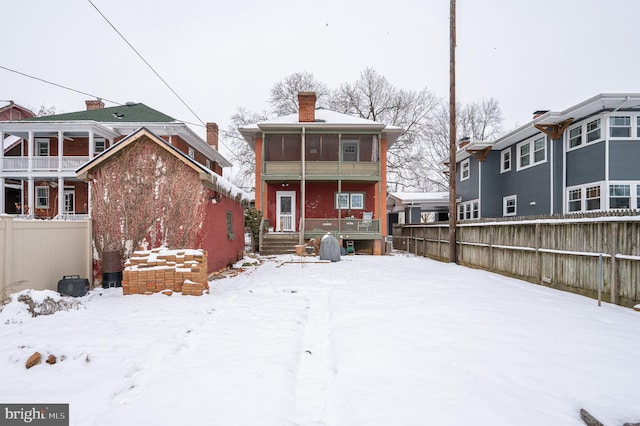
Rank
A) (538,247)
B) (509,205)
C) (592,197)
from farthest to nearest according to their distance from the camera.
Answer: (509,205) → (592,197) → (538,247)

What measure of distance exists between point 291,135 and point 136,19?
9.60 meters

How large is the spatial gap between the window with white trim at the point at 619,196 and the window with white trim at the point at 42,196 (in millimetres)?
30475

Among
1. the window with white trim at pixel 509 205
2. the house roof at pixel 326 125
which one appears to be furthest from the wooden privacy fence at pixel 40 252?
the window with white trim at pixel 509 205

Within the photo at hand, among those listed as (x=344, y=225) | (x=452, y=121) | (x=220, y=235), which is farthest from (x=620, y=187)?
(x=220, y=235)

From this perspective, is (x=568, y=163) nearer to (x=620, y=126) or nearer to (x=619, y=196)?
(x=620, y=126)

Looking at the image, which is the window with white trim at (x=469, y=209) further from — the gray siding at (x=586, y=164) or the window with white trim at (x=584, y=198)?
the gray siding at (x=586, y=164)

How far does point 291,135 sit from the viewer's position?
2083 cm

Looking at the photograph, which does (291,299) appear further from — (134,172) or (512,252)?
(512,252)

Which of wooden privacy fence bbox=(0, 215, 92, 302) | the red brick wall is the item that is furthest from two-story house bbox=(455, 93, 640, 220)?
wooden privacy fence bbox=(0, 215, 92, 302)

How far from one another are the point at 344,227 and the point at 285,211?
445cm

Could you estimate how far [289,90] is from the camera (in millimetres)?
35312

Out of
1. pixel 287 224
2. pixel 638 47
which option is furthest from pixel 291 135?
pixel 638 47

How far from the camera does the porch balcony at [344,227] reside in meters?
18.2

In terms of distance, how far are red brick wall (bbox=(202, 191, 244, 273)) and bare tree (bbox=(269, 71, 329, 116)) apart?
22.9 m
